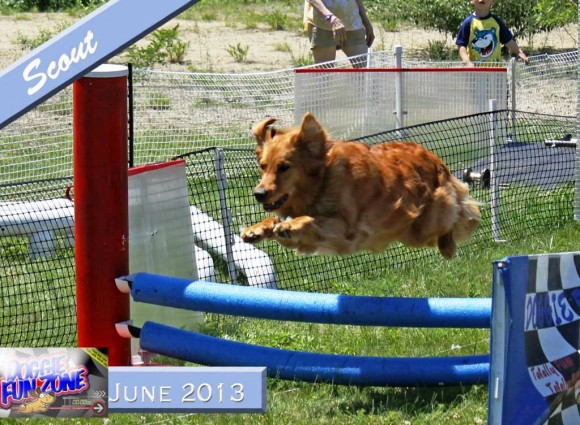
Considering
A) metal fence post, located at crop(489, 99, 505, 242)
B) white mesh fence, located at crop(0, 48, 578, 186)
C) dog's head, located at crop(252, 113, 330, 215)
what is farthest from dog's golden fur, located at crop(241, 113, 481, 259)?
white mesh fence, located at crop(0, 48, 578, 186)

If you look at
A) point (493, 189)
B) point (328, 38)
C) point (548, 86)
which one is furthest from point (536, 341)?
point (548, 86)

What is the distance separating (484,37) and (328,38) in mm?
1747

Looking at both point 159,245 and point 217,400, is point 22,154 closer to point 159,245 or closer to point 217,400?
point 159,245

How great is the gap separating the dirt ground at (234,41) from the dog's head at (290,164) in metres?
12.0

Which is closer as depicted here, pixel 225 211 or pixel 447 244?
pixel 447 244

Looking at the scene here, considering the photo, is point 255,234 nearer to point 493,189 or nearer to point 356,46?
point 493,189

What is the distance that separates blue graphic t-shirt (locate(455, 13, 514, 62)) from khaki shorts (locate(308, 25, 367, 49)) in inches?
42.7

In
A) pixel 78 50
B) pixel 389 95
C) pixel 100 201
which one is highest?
pixel 78 50

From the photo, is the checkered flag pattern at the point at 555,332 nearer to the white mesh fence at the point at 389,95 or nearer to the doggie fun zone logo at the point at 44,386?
the doggie fun zone logo at the point at 44,386

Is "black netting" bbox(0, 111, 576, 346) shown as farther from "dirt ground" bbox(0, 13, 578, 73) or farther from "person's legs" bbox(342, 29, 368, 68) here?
"dirt ground" bbox(0, 13, 578, 73)

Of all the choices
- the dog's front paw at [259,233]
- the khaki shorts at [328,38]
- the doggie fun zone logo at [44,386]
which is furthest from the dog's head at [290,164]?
the khaki shorts at [328,38]

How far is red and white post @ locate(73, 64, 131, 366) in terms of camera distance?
18.9 ft

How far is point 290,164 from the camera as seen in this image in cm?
546

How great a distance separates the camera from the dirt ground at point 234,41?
18078 mm
